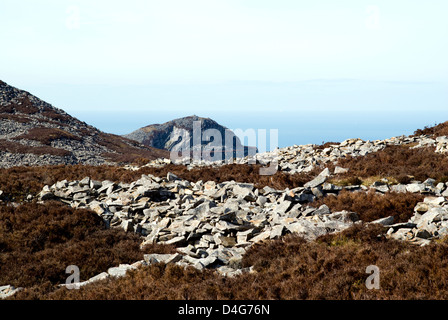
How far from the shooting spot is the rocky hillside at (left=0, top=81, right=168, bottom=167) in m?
50.2

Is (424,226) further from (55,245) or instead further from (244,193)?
(55,245)

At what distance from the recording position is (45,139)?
2339 inches

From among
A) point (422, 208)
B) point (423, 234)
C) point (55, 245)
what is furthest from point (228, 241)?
point (422, 208)

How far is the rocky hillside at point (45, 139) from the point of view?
165 feet

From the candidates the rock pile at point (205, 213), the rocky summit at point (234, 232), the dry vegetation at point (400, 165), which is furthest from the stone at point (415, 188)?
the rock pile at point (205, 213)

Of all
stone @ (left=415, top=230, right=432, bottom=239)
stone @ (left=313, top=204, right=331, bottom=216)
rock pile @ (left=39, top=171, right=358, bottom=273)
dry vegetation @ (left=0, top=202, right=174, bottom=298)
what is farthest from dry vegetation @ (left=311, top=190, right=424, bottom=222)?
dry vegetation @ (left=0, top=202, right=174, bottom=298)

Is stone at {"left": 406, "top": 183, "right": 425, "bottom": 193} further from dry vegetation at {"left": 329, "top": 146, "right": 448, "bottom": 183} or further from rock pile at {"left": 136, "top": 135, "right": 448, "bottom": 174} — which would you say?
rock pile at {"left": 136, "top": 135, "right": 448, "bottom": 174}

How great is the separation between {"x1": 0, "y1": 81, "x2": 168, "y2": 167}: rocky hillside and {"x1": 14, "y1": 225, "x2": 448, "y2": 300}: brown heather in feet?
144

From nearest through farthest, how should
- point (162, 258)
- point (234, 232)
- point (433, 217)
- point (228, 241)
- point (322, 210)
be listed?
point (162, 258) → point (433, 217) → point (228, 241) → point (234, 232) → point (322, 210)

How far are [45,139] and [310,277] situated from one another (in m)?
61.3

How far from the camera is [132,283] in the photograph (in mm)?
8070

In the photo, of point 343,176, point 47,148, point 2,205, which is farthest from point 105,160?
point 343,176

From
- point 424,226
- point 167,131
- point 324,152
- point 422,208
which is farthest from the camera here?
point 167,131

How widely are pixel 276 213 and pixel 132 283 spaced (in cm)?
641
